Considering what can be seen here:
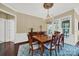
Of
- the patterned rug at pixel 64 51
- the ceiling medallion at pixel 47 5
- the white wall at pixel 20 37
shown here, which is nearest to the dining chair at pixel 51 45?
the patterned rug at pixel 64 51

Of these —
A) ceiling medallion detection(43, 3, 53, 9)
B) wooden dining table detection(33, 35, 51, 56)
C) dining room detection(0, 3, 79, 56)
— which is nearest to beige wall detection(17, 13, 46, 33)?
dining room detection(0, 3, 79, 56)

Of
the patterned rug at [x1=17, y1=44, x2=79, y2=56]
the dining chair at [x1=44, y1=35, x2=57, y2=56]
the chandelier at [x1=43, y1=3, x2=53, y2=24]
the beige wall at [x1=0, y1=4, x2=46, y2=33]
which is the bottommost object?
the patterned rug at [x1=17, y1=44, x2=79, y2=56]

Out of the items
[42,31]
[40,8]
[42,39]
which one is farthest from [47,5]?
[42,39]

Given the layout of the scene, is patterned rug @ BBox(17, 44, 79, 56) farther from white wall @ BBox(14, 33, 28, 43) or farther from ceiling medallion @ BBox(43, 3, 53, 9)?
ceiling medallion @ BBox(43, 3, 53, 9)

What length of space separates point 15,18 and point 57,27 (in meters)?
0.73

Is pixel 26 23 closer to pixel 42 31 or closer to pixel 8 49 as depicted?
pixel 42 31

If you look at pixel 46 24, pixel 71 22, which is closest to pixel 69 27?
pixel 71 22

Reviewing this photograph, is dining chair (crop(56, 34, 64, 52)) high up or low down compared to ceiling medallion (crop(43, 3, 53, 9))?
down

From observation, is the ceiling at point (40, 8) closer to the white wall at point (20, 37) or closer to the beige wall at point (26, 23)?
the beige wall at point (26, 23)

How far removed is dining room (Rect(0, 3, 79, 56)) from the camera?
6.48 ft

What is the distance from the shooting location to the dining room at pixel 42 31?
1.98m

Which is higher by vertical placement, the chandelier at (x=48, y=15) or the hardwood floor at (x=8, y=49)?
the chandelier at (x=48, y=15)

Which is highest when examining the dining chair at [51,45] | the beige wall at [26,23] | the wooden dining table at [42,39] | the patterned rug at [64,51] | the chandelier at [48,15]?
the chandelier at [48,15]

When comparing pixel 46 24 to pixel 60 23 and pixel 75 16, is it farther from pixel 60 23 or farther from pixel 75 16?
pixel 75 16
